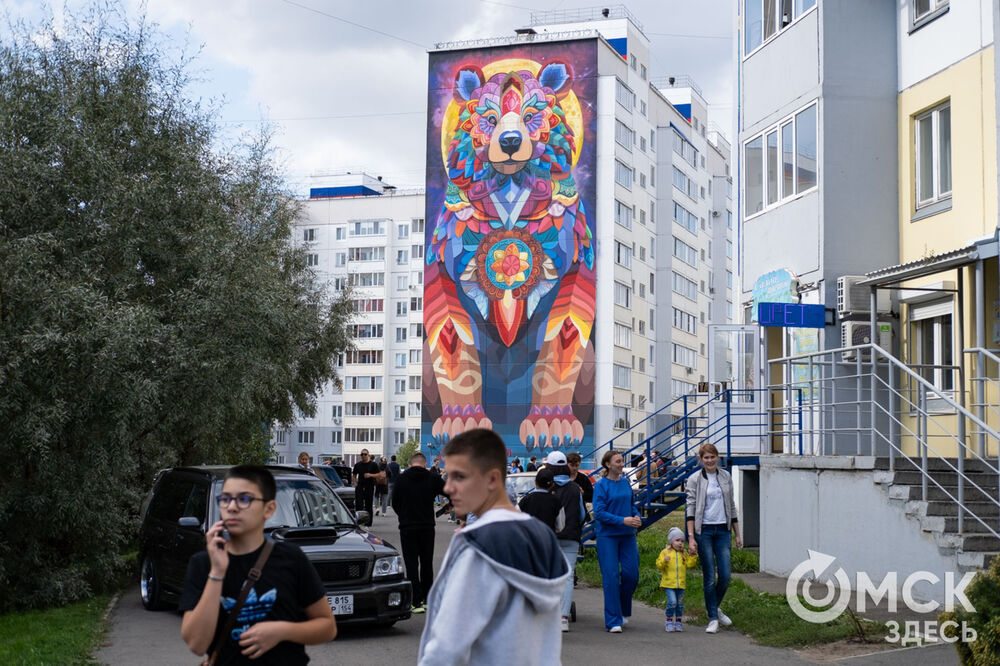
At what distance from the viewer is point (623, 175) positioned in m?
85.4

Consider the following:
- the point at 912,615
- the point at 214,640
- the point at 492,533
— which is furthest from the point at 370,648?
the point at 492,533

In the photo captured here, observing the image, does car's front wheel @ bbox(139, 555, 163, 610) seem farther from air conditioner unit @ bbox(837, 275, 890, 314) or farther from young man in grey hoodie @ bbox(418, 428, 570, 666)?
young man in grey hoodie @ bbox(418, 428, 570, 666)

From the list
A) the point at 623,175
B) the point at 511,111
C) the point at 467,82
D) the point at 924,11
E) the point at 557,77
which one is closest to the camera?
the point at 924,11

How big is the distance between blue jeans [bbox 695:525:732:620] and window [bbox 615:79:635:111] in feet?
237

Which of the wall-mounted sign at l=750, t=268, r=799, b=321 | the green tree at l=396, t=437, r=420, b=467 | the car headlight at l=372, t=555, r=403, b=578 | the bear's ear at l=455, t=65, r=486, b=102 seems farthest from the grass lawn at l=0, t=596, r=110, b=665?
the green tree at l=396, t=437, r=420, b=467

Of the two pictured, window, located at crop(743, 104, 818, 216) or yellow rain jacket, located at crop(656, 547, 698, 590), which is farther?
window, located at crop(743, 104, 818, 216)

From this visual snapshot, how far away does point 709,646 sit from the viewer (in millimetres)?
12000

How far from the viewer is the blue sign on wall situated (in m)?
18.5

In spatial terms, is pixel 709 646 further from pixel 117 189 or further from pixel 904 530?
pixel 117 189

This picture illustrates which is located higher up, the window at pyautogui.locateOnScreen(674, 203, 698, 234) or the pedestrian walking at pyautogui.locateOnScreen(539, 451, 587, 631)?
the window at pyautogui.locateOnScreen(674, 203, 698, 234)

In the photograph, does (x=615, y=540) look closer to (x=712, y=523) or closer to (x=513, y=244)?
(x=712, y=523)

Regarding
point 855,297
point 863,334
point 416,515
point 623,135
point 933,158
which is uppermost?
point 623,135

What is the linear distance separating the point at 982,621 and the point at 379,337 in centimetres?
10394

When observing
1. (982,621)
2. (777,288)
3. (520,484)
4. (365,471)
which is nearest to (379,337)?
(365,471)
